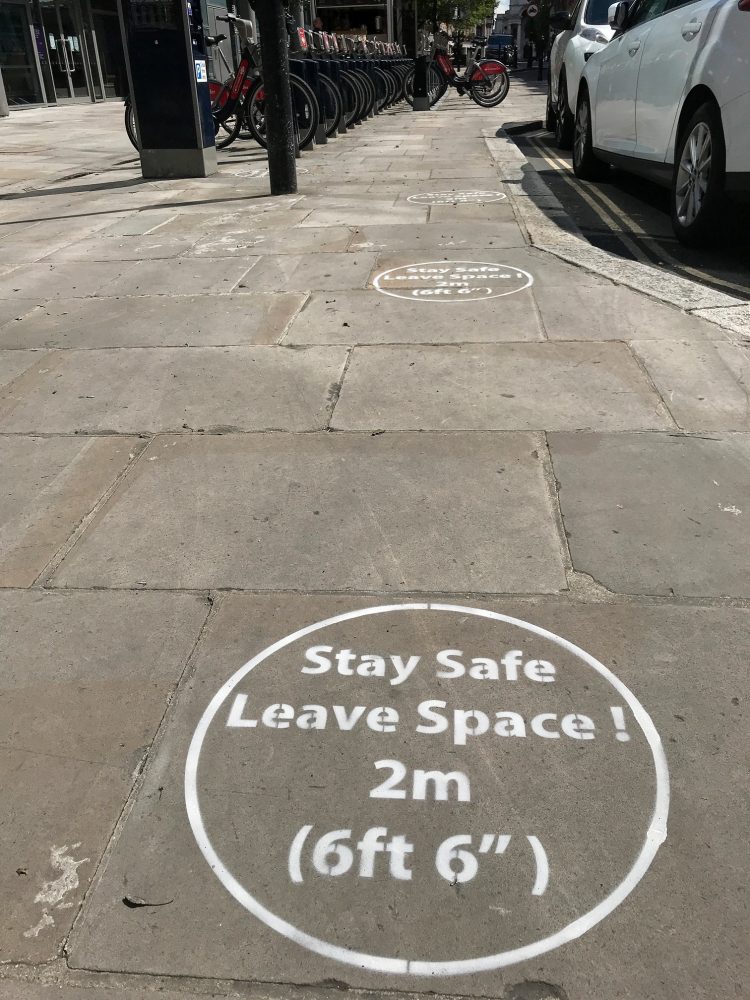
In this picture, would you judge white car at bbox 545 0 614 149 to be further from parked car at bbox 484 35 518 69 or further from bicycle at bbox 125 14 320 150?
parked car at bbox 484 35 518 69

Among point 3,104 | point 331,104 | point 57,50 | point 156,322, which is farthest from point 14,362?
point 57,50

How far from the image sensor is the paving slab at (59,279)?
6.66 metres

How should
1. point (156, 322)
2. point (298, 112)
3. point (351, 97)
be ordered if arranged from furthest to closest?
point (351, 97) → point (298, 112) → point (156, 322)

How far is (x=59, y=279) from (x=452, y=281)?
10.6 feet

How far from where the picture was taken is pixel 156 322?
5.80m

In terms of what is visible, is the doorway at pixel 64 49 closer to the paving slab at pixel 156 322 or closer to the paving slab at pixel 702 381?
the paving slab at pixel 156 322

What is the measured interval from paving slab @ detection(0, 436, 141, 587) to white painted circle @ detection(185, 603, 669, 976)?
112cm

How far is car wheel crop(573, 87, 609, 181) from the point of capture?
397 inches

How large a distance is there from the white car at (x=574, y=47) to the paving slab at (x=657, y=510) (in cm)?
885

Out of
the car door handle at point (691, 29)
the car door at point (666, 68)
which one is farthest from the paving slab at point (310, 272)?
the car door handle at point (691, 29)

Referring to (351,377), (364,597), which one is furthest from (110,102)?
(364,597)

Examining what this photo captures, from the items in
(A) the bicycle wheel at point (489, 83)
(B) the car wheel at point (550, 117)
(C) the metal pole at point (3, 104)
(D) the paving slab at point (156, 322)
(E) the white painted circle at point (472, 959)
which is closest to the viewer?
(E) the white painted circle at point (472, 959)

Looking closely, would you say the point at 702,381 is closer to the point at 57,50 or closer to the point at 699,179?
the point at 699,179

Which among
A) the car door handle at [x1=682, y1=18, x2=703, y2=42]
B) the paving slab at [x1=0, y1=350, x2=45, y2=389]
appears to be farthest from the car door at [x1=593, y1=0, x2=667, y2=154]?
the paving slab at [x1=0, y1=350, x2=45, y2=389]
